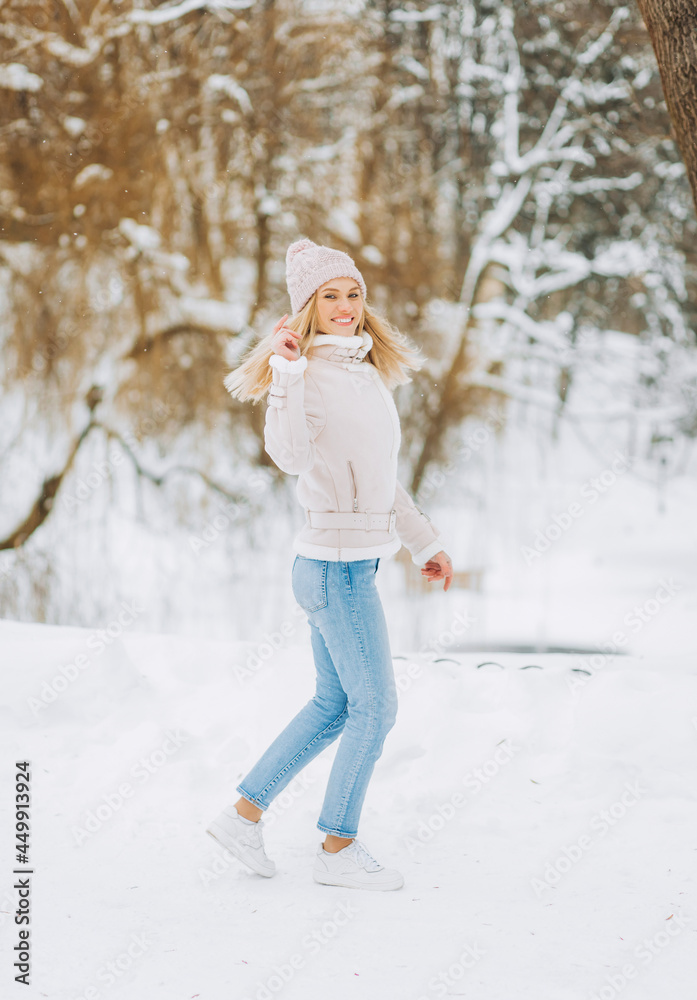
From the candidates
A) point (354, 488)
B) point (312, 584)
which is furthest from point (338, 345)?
point (312, 584)

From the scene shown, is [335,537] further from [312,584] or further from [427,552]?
[427,552]

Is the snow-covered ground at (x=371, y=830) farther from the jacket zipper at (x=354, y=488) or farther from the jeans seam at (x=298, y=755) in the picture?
the jacket zipper at (x=354, y=488)

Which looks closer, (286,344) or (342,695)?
(286,344)

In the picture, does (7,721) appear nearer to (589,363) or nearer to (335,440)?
(335,440)

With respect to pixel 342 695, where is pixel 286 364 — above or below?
above

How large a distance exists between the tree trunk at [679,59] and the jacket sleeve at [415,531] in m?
1.14

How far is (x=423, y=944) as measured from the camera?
1.69 meters

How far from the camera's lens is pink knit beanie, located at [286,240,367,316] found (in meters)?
1.92

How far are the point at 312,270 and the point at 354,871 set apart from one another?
4.52 ft

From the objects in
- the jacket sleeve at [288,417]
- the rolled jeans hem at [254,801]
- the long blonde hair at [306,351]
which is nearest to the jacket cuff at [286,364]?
the jacket sleeve at [288,417]

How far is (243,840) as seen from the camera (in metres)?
1.97

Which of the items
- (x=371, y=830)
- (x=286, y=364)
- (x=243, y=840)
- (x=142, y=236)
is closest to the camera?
(x=286, y=364)

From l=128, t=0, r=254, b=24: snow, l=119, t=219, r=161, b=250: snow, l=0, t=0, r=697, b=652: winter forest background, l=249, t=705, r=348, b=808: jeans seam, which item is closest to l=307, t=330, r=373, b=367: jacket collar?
l=249, t=705, r=348, b=808: jeans seam

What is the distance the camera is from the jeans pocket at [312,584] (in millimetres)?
1874
